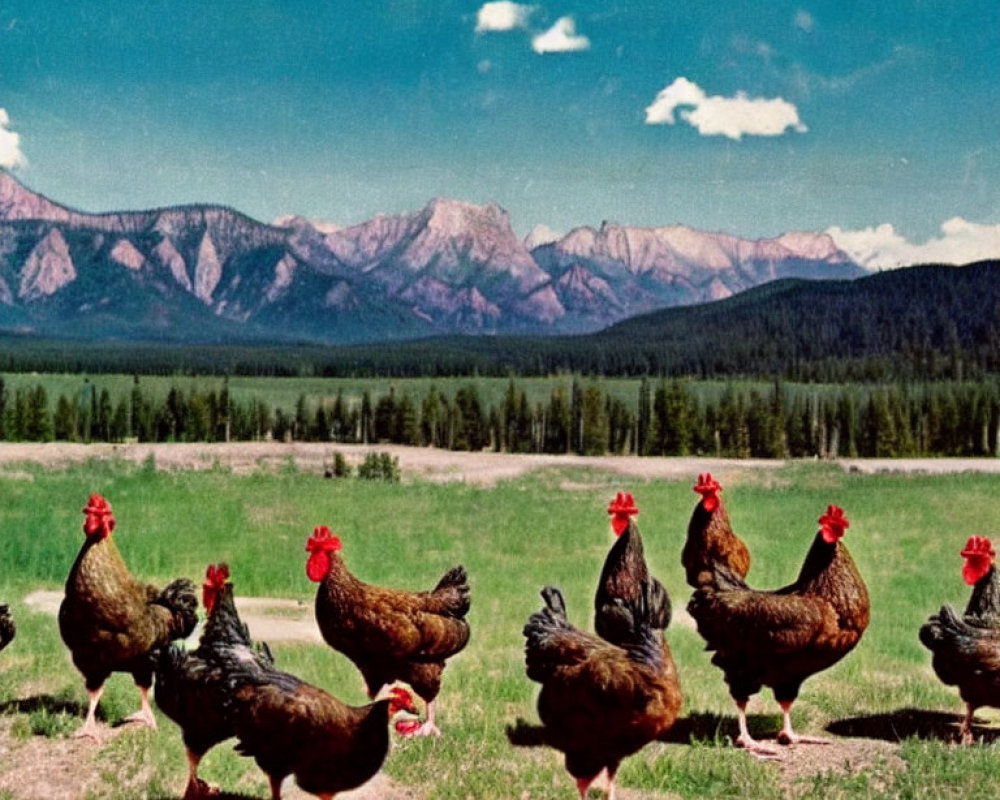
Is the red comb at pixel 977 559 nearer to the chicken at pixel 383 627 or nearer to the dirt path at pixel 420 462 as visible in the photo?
the chicken at pixel 383 627

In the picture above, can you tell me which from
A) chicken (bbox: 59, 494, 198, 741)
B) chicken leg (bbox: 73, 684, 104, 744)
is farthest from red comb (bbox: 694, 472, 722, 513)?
chicken leg (bbox: 73, 684, 104, 744)

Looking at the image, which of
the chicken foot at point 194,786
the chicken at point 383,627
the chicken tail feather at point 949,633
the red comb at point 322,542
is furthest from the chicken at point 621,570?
the chicken foot at point 194,786

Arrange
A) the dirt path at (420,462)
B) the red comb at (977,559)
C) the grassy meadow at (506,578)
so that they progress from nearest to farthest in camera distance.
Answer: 1. the grassy meadow at (506,578)
2. the red comb at (977,559)
3. the dirt path at (420,462)

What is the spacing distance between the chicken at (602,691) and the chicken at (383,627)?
2.12 metres

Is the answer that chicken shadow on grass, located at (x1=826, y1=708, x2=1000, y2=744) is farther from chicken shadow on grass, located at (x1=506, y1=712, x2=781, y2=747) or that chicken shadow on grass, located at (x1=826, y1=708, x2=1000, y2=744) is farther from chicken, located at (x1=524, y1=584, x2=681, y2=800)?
chicken, located at (x1=524, y1=584, x2=681, y2=800)

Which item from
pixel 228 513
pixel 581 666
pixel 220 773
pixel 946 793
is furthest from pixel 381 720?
pixel 228 513

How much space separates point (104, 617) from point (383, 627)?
8.03 ft

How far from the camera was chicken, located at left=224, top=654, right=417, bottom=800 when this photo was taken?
25.3 feet

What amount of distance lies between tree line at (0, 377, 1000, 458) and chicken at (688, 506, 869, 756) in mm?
54191

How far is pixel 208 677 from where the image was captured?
26.9 ft

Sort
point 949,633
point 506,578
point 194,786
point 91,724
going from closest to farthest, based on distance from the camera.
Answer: point 194,786 < point 91,724 < point 949,633 < point 506,578

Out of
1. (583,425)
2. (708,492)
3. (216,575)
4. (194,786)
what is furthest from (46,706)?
(583,425)

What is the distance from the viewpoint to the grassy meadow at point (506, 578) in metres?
9.52

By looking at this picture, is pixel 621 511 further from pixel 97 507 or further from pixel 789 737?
pixel 97 507
